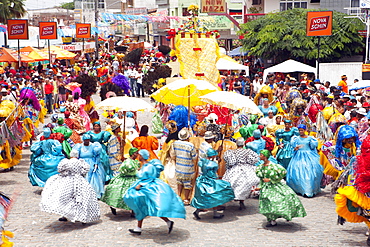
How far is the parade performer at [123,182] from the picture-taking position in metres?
9.13

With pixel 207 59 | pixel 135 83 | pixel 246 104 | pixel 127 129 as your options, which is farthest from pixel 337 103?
pixel 135 83

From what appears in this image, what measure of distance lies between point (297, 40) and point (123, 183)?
22.2 metres

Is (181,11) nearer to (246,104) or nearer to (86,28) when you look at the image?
(86,28)

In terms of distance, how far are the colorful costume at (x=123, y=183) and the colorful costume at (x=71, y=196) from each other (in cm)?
33

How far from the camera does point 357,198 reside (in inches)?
304

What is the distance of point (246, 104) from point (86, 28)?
2897 centimetres

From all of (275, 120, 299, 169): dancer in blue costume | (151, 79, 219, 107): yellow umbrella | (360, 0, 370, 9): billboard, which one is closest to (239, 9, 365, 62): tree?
(360, 0, 370, 9): billboard

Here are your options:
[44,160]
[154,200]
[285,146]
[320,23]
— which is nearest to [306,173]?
[285,146]

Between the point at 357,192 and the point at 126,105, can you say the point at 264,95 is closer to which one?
the point at 126,105

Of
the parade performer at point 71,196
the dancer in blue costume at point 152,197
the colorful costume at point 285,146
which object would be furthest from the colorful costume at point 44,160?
the colorful costume at point 285,146

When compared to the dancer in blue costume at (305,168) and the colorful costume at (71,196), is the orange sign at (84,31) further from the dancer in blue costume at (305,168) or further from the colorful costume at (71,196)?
the colorful costume at (71,196)

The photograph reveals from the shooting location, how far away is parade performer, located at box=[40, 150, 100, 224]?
8742 mm

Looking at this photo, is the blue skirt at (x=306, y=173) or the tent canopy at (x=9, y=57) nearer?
the blue skirt at (x=306, y=173)

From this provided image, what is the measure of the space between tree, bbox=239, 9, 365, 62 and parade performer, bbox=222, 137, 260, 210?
791 inches
